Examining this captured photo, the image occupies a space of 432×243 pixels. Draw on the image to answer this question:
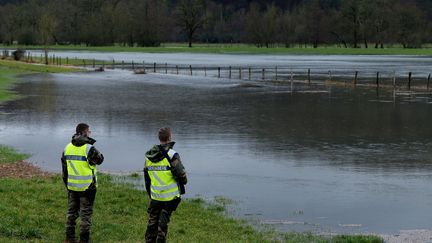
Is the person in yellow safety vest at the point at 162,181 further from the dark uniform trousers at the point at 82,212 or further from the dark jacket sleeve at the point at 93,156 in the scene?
the dark uniform trousers at the point at 82,212

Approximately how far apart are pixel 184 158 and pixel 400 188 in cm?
715

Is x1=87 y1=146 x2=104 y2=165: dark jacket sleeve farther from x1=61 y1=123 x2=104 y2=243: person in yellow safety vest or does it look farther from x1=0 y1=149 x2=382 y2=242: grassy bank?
x1=0 y1=149 x2=382 y2=242: grassy bank

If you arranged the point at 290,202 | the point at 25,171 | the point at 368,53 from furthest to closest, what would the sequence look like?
1. the point at 368,53
2. the point at 25,171
3. the point at 290,202

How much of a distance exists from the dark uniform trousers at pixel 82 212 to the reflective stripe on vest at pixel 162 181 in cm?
129

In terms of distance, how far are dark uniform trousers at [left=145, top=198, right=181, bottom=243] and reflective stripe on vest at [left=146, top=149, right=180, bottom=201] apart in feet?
0.33

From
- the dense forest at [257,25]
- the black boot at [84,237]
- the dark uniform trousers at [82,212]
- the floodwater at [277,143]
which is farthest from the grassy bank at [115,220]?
the dense forest at [257,25]

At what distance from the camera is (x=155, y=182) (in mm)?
10211

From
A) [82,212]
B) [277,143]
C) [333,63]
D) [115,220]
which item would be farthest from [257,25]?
[82,212]

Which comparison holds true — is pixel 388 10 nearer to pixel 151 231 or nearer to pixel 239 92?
pixel 239 92

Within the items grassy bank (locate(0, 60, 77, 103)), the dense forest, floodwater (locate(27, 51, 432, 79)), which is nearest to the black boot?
grassy bank (locate(0, 60, 77, 103))

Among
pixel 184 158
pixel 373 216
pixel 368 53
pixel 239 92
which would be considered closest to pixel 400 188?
pixel 373 216

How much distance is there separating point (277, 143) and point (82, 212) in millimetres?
14930

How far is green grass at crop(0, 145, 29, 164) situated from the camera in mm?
21062

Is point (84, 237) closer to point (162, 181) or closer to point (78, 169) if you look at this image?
point (78, 169)
